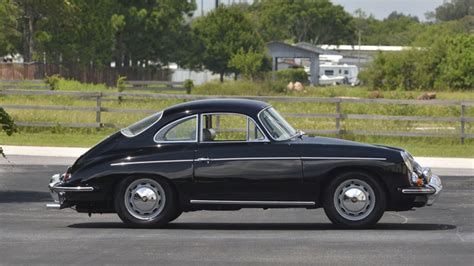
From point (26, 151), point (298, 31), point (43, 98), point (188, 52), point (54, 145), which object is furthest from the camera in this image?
point (298, 31)

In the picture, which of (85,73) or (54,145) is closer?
(54,145)

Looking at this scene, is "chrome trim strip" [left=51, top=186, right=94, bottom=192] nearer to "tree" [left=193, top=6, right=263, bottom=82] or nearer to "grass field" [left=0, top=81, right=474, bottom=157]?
"grass field" [left=0, top=81, right=474, bottom=157]

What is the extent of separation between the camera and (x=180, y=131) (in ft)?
40.1

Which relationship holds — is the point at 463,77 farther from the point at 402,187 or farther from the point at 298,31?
the point at 298,31

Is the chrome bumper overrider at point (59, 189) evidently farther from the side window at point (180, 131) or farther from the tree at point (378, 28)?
the tree at point (378, 28)

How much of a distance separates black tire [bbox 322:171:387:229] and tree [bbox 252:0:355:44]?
375 ft

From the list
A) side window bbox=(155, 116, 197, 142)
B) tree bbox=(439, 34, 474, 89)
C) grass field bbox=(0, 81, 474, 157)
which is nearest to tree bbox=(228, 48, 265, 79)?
tree bbox=(439, 34, 474, 89)

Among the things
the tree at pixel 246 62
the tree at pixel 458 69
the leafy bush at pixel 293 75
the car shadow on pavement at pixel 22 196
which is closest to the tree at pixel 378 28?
the leafy bush at pixel 293 75

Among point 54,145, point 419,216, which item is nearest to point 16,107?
point 54,145

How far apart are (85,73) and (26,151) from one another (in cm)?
4258

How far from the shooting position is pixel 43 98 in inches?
1441

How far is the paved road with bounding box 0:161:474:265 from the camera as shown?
388 inches

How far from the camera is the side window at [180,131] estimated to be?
480 inches

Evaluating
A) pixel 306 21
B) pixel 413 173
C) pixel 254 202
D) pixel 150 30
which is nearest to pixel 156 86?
pixel 150 30
